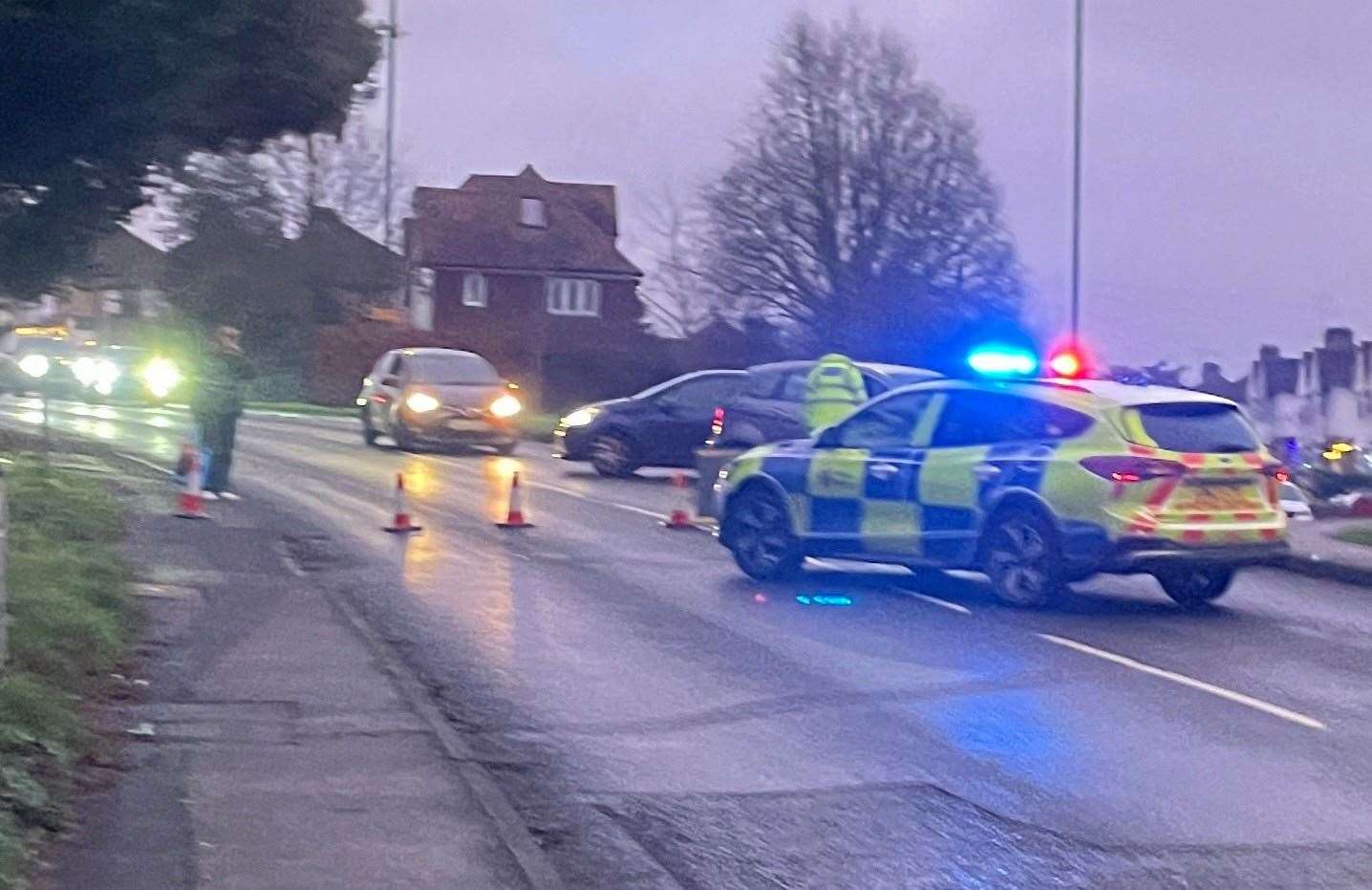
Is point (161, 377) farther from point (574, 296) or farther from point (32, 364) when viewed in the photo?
point (574, 296)

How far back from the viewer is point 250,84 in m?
12.5

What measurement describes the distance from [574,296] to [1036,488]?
54.9 m

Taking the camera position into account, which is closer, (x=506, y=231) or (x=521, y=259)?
(x=521, y=259)

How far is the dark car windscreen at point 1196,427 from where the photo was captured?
13766mm

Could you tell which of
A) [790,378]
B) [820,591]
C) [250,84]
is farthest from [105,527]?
[790,378]

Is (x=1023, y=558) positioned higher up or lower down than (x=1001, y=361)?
lower down

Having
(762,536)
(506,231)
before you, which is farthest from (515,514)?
(506,231)

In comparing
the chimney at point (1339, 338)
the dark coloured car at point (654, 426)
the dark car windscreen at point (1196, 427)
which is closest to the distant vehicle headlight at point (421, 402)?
the dark coloured car at point (654, 426)

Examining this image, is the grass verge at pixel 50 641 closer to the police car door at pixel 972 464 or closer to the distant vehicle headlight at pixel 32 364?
the police car door at pixel 972 464

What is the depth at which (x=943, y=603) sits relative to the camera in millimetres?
14328

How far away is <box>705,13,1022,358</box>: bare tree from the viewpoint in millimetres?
53875

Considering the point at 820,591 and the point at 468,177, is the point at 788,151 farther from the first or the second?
the point at 820,591

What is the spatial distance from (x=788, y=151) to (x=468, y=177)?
19.7 meters

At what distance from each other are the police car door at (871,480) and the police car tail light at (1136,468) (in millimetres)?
1607
